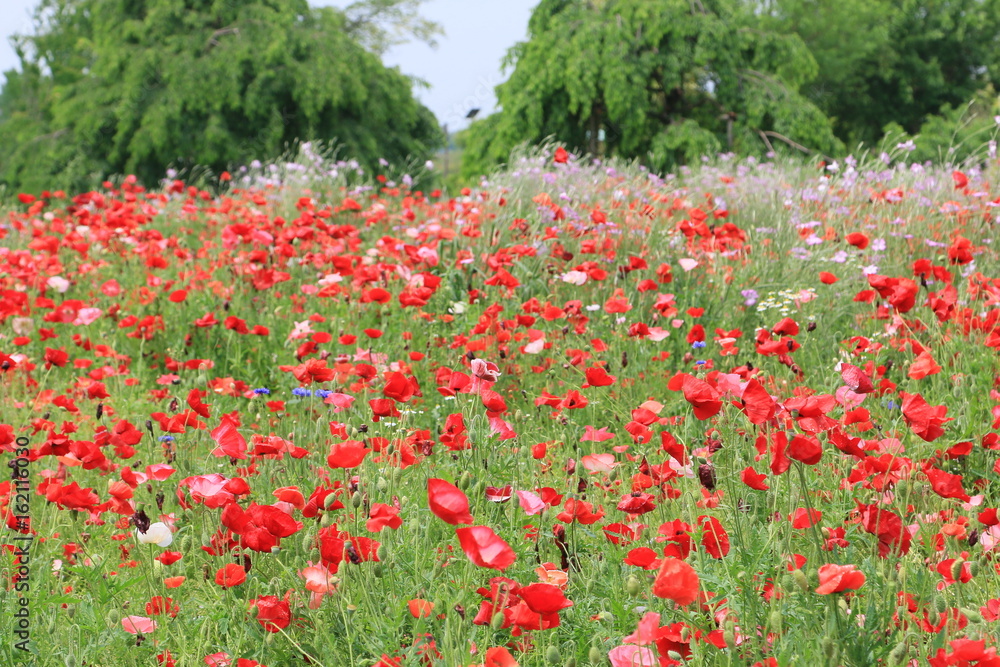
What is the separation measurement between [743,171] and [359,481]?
7393 mm

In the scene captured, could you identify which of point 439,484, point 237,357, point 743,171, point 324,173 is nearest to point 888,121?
point 743,171

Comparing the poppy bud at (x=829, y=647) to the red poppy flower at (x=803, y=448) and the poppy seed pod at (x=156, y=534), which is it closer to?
the red poppy flower at (x=803, y=448)

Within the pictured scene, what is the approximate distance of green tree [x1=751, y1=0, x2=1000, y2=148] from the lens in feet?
87.5

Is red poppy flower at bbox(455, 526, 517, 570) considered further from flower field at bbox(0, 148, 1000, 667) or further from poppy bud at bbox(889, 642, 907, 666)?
poppy bud at bbox(889, 642, 907, 666)

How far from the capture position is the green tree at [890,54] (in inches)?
1049

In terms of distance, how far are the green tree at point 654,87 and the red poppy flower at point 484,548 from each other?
1365 centimetres

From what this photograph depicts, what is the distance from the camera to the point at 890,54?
26938 mm

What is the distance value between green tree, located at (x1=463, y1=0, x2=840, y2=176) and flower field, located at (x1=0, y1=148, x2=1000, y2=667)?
33.9 ft

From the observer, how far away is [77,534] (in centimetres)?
201

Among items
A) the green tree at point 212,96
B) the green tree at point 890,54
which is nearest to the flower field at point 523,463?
the green tree at point 212,96

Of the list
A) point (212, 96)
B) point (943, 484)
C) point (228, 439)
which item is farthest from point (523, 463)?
point (212, 96)

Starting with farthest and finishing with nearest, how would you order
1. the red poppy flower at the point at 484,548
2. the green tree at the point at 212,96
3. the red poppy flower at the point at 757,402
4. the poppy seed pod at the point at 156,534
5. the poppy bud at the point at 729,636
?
the green tree at the point at 212,96 → the poppy seed pod at the point at 156,534 → the red poppy flower at the point at 757,402 → the poppy bud at the point at 729,636 → the red poppy flower at the point at 484,548

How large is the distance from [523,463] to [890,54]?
95.1 ft

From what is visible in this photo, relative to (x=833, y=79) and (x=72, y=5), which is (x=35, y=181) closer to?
(x=72, y=5)
